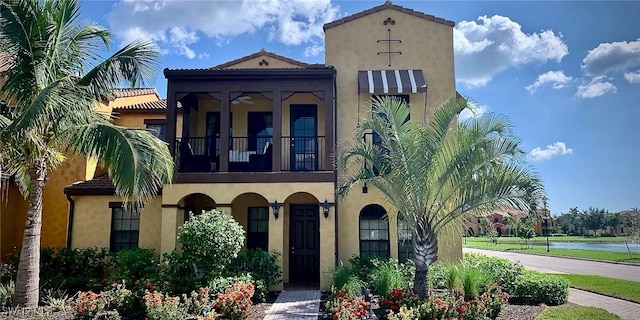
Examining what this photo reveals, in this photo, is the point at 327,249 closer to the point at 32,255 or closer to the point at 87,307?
the point at 87,307

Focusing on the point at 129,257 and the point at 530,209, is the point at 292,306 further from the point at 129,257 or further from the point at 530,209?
the point at 530,209

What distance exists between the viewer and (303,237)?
1656 cm

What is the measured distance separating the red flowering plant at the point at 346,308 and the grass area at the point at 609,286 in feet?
31.1

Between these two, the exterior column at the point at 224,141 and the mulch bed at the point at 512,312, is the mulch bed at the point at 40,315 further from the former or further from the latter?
the exterior column at the point at 224,141

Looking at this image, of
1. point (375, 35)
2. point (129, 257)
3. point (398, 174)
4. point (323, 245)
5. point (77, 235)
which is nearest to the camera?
point (398, 174)

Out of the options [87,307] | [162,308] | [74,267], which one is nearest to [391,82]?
[162,308]

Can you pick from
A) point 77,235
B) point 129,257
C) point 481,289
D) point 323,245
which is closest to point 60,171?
point 77,235

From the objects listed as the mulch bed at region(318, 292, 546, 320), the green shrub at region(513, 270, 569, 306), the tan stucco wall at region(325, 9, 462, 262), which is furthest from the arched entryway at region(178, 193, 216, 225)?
the green shrub at region(513, 270, 569, 306)

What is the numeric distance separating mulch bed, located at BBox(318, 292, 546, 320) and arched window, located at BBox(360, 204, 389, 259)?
11.3 ft

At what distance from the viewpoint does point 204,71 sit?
15.0 meters

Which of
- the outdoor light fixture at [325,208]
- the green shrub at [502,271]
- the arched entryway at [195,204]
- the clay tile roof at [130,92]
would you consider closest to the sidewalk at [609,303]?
the green shrub at [502,271]

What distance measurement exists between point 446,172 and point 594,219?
80579mm

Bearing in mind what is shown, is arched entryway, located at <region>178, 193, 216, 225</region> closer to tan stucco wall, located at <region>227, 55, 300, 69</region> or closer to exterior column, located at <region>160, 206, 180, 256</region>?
exterior column, located at <region>160, 206, 180, 256</region>

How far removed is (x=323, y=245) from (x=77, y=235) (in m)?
8.60
